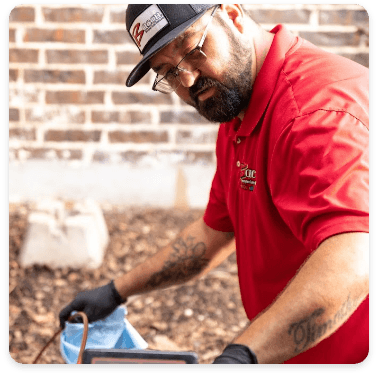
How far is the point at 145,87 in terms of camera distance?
3.96 meters

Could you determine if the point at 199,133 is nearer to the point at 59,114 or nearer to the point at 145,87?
the point at 145,87

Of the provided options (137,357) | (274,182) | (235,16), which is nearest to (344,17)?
(235,16)

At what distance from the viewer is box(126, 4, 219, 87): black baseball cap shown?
5.32 feet

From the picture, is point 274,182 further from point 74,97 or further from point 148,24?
point 74,97

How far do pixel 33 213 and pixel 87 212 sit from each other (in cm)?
39

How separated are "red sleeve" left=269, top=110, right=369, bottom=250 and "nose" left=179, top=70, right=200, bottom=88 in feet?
1.55

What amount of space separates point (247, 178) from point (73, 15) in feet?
9.07

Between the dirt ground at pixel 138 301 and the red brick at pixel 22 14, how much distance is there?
1552 millimetres

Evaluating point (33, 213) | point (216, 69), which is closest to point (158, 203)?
point (33, 213)

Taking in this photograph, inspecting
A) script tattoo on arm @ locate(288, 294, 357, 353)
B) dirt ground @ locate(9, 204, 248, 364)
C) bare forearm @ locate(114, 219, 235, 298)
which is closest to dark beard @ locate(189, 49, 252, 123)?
bare forearm @ locate(114, 219, 235, 298)

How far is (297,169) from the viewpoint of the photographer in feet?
4.35

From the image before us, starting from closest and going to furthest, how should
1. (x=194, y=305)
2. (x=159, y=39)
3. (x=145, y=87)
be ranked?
(x=159, y=39) → (x=194, y=305) → (x=145, y=87)

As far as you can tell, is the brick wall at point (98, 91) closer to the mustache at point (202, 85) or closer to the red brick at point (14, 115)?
the red brick at point (14, 115)

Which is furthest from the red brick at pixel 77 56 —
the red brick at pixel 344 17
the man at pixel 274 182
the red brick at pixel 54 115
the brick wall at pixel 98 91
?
the man at pixel 274 182
